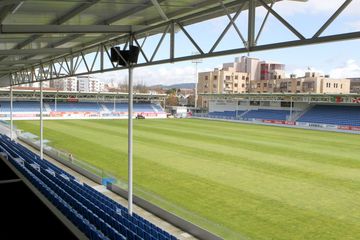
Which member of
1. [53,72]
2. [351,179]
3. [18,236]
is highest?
[53,72]

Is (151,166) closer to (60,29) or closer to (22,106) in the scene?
(60,29)

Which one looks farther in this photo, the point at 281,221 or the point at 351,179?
the point at 351,179

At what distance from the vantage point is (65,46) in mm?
10195

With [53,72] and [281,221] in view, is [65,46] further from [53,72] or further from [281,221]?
[281,221]

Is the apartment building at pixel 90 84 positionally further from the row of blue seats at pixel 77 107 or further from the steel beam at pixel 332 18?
the steel beam at pixel 332 18

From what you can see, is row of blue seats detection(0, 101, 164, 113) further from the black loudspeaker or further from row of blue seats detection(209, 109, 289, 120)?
the black loudspeaker

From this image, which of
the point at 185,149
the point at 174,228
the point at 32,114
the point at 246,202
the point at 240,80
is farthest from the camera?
the point at 240,80

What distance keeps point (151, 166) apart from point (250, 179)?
17.9ft

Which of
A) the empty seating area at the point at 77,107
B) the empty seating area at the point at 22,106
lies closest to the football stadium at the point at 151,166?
the empty seating area at the point at 22,106

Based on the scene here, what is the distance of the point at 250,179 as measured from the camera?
53.7ft

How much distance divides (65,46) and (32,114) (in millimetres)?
43186

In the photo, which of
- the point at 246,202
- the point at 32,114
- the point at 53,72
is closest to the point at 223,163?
the point at 246,202

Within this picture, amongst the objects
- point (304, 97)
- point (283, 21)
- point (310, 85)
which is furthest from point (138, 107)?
point (283, 21)

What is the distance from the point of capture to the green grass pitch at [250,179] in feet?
35.9
